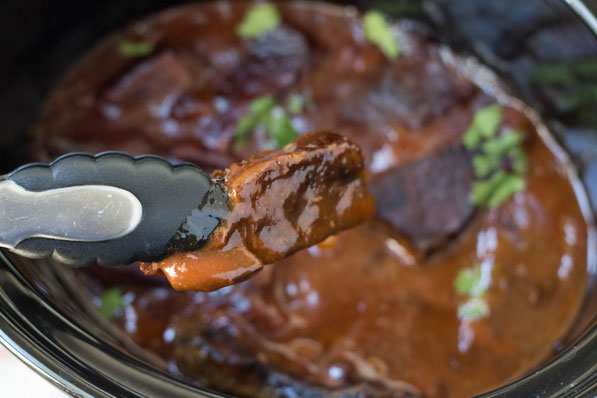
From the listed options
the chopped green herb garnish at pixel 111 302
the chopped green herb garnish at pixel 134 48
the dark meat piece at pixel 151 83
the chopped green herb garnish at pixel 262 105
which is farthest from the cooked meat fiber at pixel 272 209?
the chopped green herb garnish at pixel 134 48

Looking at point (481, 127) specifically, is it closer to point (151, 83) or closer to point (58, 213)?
point (151, 83)

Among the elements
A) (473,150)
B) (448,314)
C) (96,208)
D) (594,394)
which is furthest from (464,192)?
(96,208)

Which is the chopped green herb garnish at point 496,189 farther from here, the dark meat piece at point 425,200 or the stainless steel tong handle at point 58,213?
the stainless steel tong handle at point 58,213

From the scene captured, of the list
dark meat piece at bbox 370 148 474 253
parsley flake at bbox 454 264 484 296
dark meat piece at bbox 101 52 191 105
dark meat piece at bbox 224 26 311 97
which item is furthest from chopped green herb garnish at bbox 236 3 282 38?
parsley flake at bbox 454 264 484 296

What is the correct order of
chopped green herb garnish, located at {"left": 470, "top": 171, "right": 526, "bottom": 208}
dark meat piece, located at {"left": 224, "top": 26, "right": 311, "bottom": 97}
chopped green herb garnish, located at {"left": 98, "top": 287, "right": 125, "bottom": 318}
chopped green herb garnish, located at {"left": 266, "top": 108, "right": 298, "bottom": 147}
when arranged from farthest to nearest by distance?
dark meat piece, located at {"left": 224, "top": 26, "right": 311, "bottom": 97}
chopped green herb garnish, located at {"left": 470, "top": 171, "right": 526, "bottom": 208}
chopped green herb garnish, located at {"left": 266, "top": 108, "right": 298, "bottom": 147}
chopped green herb garnish, located at {"left": 98, "top": 287, "right": 125, "bottom": 318}

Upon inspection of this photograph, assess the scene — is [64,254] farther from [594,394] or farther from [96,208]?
[594,394]

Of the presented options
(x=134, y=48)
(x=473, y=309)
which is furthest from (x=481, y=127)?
(x=134, y=48)

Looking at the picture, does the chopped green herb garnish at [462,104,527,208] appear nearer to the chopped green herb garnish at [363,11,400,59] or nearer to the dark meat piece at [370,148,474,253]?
the dark meat piece at [370,148,474,253]
